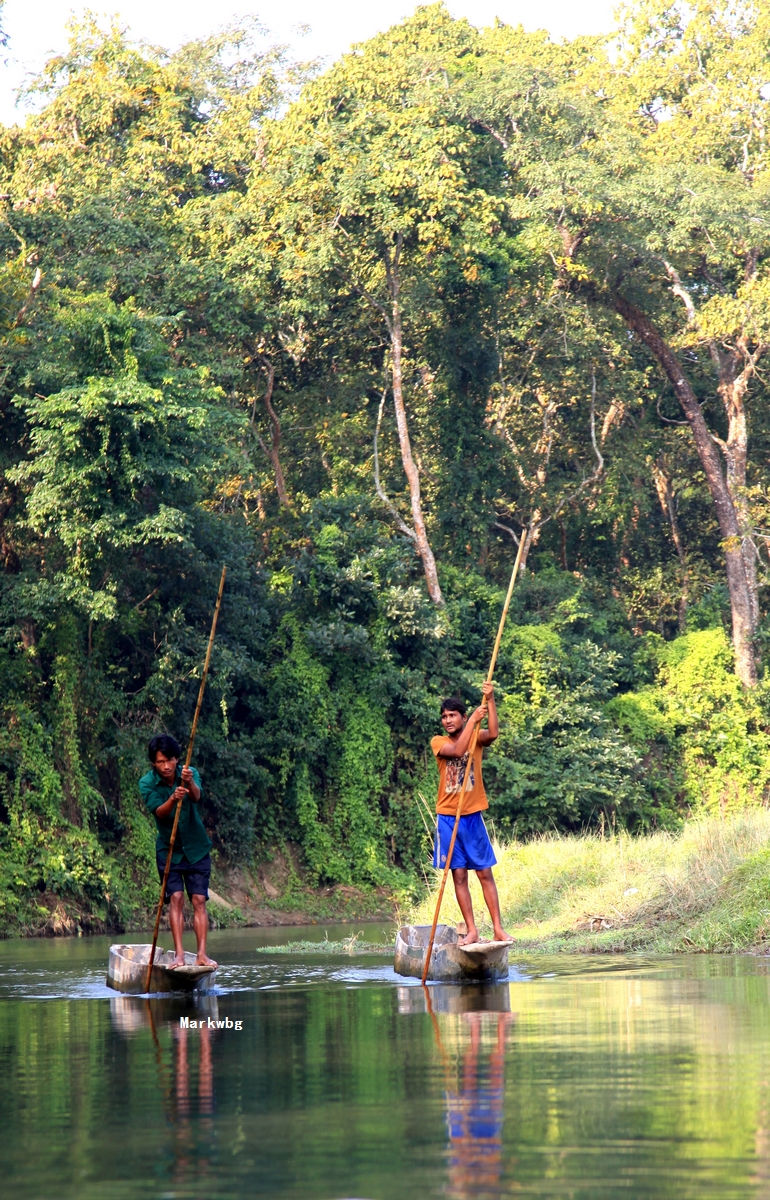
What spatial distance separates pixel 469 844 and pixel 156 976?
2244mm

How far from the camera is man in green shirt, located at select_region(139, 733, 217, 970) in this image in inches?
421

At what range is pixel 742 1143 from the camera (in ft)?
15.9

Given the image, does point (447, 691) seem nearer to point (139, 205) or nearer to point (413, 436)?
point (413, 436)

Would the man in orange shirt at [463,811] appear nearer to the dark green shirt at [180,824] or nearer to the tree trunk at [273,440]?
the dark green shirt at [180,824]

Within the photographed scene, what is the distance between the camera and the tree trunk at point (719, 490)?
1315 inches

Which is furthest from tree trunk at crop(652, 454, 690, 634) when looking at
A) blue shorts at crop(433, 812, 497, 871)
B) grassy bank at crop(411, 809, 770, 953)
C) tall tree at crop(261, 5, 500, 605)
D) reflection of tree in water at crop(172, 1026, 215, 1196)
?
reflection of tree in water at crop(172, 1026, 215, 1196)

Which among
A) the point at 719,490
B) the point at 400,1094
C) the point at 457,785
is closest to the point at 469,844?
the point at 457,785

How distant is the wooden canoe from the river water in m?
0.24

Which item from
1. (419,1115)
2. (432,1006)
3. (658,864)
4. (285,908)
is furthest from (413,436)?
(419,1115)

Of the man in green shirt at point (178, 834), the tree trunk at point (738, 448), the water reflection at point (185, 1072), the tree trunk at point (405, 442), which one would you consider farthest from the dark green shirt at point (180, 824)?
the tree trunk at point (738, 448)

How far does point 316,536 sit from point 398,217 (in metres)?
5.92

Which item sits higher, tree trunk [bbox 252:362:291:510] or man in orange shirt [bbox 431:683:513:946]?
tree trunk [bbox 252:362:291:510]

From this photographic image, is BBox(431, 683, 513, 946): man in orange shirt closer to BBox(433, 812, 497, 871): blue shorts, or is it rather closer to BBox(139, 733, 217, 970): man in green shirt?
BBox(433, 812, 497, 871): blue shorts

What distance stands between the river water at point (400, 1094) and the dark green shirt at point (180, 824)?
1002 millimetres
